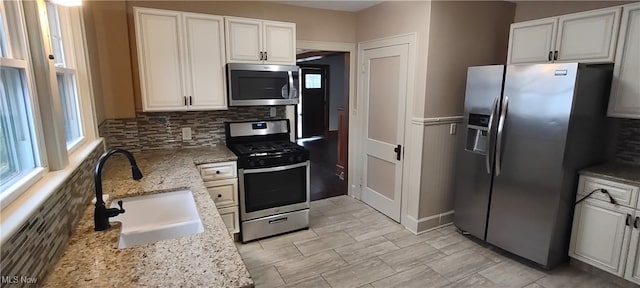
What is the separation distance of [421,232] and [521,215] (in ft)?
3.09

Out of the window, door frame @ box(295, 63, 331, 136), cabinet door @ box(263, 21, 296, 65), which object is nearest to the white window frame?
the window

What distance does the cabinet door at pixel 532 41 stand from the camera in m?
2.70

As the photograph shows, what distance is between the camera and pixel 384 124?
11.7 feet

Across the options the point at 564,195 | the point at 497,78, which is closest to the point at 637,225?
the point at 564,195

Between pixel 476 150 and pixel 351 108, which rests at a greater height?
pixel 351 108

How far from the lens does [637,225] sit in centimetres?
220

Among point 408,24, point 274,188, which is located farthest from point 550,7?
point 274,188

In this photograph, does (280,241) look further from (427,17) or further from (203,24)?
(427,17)

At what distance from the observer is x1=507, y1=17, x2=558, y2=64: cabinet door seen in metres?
2.70

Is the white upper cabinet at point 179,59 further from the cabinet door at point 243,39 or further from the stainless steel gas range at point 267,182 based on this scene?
the stainless steel gas range at point 267,182

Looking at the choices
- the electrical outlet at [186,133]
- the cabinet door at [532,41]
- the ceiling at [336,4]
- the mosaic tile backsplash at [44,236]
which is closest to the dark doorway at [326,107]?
the ceiling at [336,4]

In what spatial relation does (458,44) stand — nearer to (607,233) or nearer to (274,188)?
(607,233)

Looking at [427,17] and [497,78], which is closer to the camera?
[497,78]

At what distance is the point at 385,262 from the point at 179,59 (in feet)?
8.22
